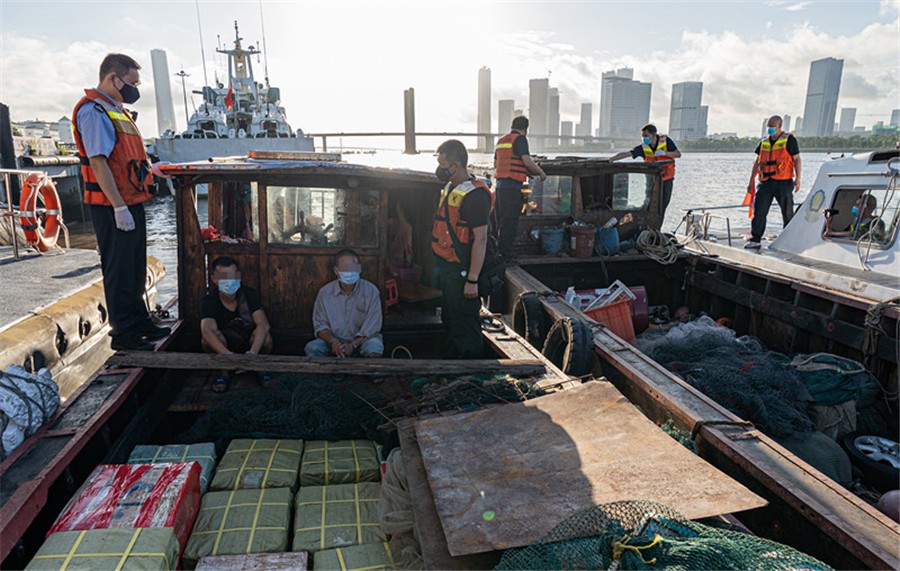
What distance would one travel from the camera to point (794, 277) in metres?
6.81

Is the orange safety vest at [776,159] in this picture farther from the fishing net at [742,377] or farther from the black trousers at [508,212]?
the black trousers at [508,212]

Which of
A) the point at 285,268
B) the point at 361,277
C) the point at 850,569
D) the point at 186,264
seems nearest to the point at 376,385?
the point at 361,277

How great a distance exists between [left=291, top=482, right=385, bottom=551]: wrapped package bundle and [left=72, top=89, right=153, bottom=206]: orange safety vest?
269cm

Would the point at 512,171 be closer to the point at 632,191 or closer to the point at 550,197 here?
the point at 550,197

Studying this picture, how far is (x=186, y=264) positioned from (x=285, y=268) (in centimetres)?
92

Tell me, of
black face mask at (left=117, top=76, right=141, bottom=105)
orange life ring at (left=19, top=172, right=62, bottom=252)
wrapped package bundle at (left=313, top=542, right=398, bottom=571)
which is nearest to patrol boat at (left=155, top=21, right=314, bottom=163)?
orange life ring at (left=19, top=172, right=62, bottom=252)

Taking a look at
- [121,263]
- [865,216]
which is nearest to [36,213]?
[121,263]

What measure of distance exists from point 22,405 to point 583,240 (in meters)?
7.37

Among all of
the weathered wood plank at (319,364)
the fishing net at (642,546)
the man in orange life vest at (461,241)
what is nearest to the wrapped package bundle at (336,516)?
the fishing net at (642,546)

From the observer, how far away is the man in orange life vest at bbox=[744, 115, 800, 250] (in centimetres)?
848

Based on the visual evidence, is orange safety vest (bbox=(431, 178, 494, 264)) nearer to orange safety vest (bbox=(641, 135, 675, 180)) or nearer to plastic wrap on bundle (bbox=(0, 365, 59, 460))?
plastic wrap on bundle (bbox=(0, 365, 59, 460))

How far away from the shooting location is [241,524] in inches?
112

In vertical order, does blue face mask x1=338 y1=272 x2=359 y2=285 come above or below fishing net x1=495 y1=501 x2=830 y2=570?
above

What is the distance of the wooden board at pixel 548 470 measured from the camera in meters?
2.48
